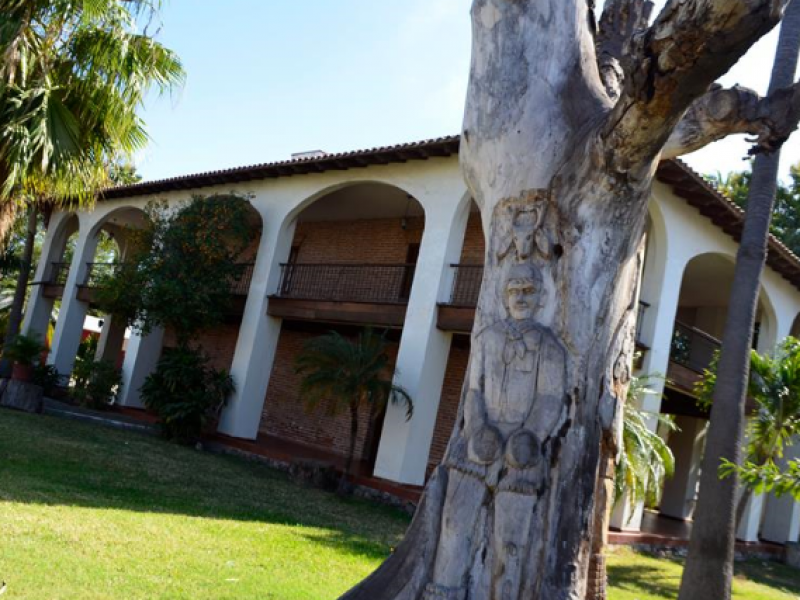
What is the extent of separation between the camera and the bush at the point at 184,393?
1466cm

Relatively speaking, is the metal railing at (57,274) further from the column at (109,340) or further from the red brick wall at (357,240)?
the red brick wall at (357,240)

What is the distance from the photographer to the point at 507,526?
127 inches

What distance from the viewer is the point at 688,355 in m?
16.2

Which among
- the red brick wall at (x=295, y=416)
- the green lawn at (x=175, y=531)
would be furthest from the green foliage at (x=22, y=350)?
the red brick wall at (x=295, y=416)

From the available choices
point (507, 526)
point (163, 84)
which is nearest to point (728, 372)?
point (507, 526)

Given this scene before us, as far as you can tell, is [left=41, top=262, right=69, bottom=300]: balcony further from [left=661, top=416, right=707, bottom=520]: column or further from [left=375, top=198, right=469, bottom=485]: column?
[left=661, top=416, right=707, bottom=520]: column

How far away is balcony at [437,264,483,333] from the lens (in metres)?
12.1

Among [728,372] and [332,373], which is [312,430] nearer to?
[332,373]

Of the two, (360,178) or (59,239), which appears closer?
(360,178)

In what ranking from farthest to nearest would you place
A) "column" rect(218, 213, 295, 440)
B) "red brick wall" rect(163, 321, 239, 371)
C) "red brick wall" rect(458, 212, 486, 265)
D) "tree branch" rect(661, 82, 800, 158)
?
"red brick wall" rect(163, 321, 239, 371), "red brick wall" rect(458, 212, 486, 265), "column" rect(218, 213, 295, 440), "tree branch" rect(661, 82, 800, 158)

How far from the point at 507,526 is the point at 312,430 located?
15.8 m

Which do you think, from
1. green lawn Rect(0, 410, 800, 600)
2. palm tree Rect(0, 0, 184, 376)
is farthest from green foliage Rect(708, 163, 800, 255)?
palm tree Rect(0, 0, 184, 376)

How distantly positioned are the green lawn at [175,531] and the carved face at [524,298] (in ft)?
10.1

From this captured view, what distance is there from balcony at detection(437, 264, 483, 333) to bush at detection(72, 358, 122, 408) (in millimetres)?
10016
